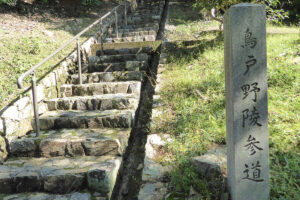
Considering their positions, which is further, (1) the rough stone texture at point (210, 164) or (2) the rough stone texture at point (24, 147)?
(2) the rough stone texture at point (24, 147)

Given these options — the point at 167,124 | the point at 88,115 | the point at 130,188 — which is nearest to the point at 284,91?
the point at 167,124

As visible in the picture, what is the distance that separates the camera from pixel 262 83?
2.04 m

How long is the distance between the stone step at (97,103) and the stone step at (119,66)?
3.86 feet

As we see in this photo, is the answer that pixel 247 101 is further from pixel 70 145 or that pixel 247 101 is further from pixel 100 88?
pixel 100 88

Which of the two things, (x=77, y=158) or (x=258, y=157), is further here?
(x=77, y=158)

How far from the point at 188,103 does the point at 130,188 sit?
1519mm

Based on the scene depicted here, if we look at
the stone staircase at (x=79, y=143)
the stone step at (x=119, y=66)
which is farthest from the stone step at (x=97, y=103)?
the stone step at (x=119, y=66)

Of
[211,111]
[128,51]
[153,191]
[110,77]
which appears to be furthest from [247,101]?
[128,51]

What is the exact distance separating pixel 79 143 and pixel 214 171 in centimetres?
167

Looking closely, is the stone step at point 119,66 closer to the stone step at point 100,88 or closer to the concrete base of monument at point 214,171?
the stone step at point 100,88

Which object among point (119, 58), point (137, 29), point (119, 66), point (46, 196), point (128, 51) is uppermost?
point (137, 29)

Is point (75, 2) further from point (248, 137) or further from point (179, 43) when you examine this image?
point (248, 137)

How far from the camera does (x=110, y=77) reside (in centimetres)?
495

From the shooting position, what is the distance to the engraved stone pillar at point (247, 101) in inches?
77.4
